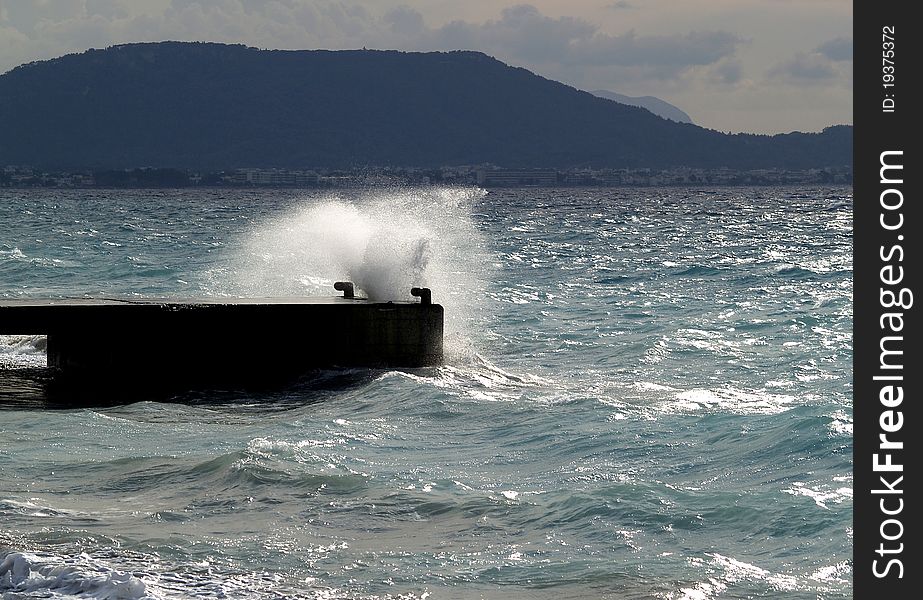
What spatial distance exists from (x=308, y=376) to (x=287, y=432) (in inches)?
135

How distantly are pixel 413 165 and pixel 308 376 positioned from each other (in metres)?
174

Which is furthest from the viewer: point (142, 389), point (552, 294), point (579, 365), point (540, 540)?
point (552, 294)

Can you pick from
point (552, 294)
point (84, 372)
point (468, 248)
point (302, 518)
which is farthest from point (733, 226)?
point (302, 518)

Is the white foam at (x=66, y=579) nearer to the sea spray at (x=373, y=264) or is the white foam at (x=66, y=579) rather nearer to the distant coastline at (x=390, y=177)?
the sea spray at (x=373, y=264)

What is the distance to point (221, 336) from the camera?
17.6 metres

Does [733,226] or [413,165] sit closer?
[733,226]

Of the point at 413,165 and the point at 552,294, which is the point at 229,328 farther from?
the point at 413,165

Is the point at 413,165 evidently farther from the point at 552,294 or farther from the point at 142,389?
the point at 142,389

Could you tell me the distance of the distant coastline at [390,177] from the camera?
171625 mm

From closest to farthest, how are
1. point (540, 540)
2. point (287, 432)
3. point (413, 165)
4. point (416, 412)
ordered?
point (540, 540), point (287, 432), point (416, 412), point (413, 165)

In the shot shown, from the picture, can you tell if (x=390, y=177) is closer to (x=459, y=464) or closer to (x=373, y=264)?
(x=373, y=264)

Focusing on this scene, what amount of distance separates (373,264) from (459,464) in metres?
8.32

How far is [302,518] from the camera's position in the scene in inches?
412

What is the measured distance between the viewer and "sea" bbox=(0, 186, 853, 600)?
9.15m
